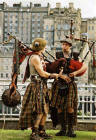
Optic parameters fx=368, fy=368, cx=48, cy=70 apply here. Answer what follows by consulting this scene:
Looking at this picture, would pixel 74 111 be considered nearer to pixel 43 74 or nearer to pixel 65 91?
pixel 65 91

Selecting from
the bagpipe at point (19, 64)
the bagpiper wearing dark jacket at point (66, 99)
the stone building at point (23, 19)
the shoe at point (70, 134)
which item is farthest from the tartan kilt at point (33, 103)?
the stone building at point (23, 19)

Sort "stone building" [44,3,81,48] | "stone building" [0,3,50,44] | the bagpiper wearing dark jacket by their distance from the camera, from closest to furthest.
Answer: the bagpiper wearing dark jacket
"stone building" [44,3,81,48]
"stone building" [0,3,50,44]

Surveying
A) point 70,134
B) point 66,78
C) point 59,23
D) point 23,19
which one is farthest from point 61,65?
point 23,19

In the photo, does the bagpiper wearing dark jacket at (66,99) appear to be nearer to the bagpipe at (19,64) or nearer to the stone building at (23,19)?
the bagpipe at (19,64)

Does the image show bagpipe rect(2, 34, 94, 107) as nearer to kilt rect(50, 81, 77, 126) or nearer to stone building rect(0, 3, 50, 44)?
kilt rect(50, 81, 77, 126)

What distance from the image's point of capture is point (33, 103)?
4.61 meters

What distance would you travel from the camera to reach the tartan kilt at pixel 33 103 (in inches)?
181

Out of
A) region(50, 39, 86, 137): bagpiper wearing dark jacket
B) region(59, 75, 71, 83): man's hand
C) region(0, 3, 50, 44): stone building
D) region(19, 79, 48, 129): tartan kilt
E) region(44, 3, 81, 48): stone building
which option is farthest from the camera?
region(0, 3, 50, 44): stone building

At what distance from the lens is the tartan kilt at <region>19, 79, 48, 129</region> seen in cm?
461

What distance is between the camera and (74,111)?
5039mm

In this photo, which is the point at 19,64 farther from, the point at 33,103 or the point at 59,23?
the point at 59,23

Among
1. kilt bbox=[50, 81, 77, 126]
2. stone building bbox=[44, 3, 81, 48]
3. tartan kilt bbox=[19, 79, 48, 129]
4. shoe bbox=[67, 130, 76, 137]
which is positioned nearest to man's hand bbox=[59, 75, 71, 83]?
kilt bbox=[50, 81, 77, 126]

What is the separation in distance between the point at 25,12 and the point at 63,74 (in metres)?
83.8

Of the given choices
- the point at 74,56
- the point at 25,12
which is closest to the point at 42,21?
the point at 25,12
